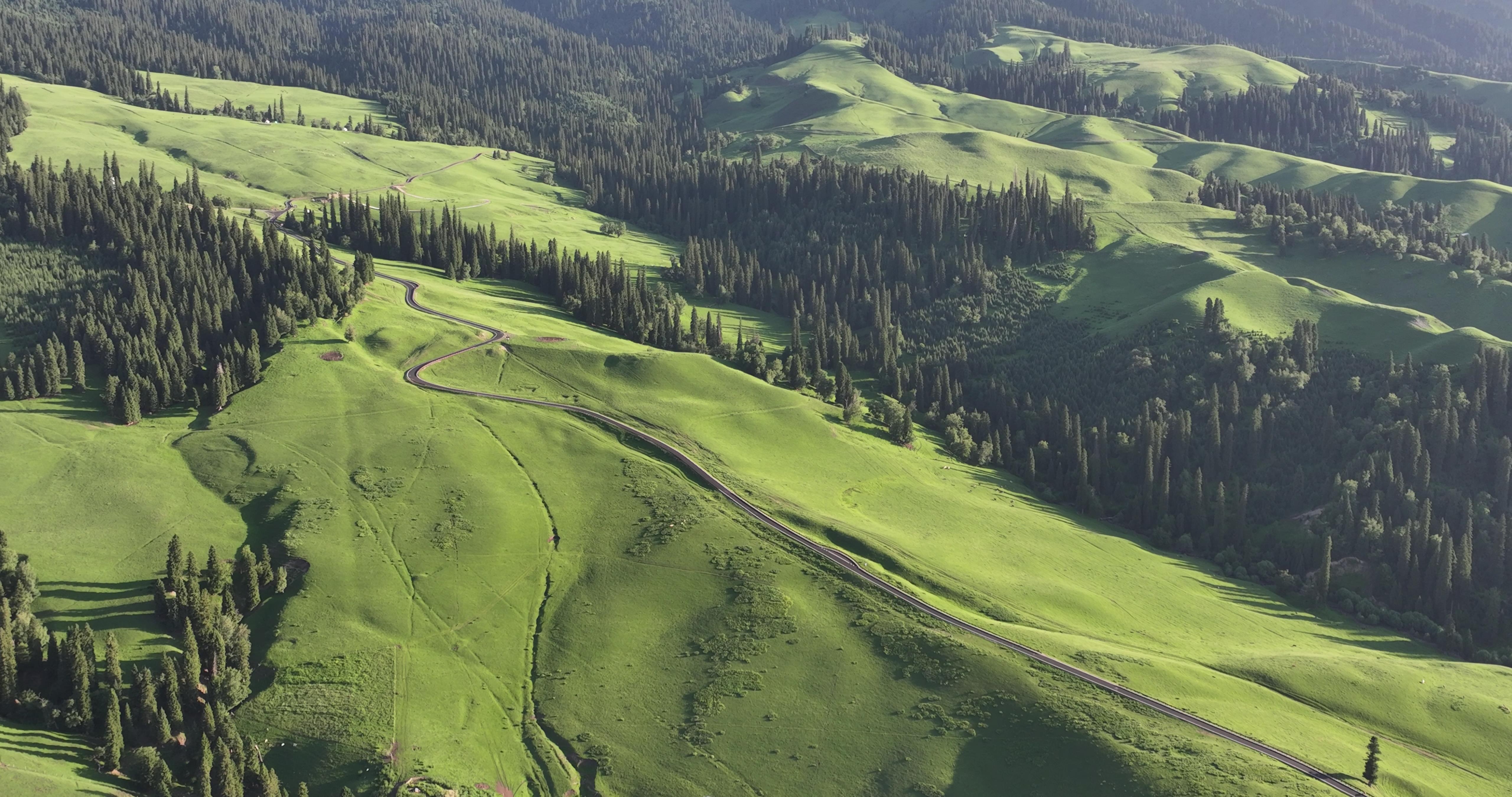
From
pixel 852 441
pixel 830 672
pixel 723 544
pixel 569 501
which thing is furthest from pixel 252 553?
pixel 852 441

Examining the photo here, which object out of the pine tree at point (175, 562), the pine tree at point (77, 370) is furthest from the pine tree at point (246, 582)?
the pine tree at point (77, 370)

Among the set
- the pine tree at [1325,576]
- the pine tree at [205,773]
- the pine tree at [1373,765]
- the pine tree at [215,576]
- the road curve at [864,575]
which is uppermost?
the pine tree at [1373,765]

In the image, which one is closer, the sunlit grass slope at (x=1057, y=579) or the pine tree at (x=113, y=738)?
the pine tree at (x=113, y=738)

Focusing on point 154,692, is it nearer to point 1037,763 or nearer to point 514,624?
point 514,624

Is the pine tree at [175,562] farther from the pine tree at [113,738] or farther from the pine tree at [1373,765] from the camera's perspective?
the pine tree at [1373,765]

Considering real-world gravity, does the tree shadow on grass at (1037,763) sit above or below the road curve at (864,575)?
below

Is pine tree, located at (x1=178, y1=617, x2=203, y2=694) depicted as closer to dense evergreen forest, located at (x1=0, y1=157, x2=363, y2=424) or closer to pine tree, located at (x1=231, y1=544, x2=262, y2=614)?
pine tree, located at (x1=231, y1=544, x2=262, y2=614)

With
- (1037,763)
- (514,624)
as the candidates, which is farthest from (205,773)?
(1037,763)

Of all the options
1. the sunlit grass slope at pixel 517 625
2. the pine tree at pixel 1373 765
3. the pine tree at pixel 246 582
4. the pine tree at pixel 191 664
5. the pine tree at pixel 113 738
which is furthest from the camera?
the pine tree at pixel 246 582
